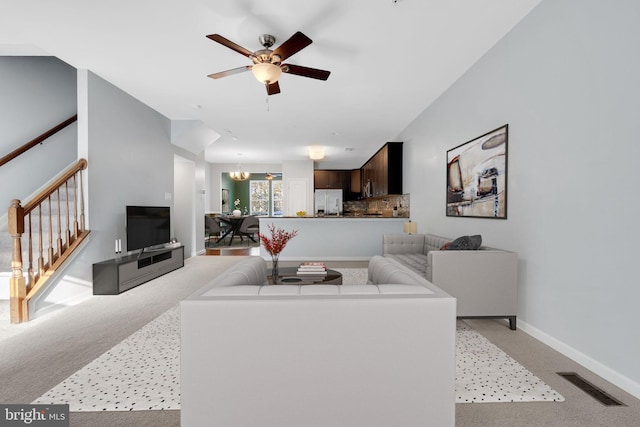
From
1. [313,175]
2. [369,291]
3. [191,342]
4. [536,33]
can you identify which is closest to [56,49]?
[191,342]

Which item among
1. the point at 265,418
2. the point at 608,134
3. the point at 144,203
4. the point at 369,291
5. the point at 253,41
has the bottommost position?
the point at 265,418

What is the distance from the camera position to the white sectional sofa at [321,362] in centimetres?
123

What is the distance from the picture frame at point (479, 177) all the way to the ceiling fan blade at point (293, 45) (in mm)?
2112

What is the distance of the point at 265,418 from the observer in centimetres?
125

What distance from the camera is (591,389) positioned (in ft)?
5.89

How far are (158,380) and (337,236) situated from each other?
4.94m

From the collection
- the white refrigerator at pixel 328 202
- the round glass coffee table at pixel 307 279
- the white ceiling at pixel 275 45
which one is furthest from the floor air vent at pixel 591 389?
the white refrigerator at pixel 328 202

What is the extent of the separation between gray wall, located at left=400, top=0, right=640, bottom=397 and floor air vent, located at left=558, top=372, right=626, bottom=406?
166 millimetres

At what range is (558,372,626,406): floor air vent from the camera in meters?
1.67

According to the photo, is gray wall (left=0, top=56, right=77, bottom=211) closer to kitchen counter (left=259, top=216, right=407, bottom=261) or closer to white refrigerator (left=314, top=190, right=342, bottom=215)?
kitchen counter (left=259, top=216, right=407, bottom=261)

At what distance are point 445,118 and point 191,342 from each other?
436 centimetres

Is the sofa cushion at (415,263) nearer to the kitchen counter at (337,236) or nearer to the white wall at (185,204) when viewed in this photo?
Result: the kitchen counter at (337,236)

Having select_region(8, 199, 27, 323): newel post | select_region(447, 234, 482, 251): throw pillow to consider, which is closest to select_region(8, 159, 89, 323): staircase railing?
select_region(8, 199, 27, 323): newel post

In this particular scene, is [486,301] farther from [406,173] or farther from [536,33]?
[406,173]
